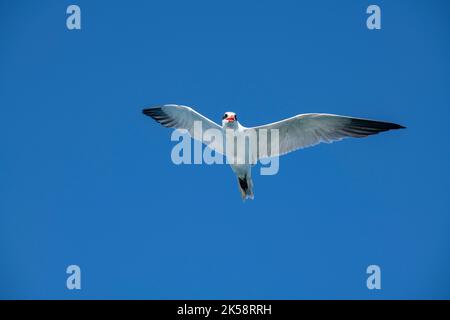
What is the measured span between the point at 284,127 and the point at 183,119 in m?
2.16

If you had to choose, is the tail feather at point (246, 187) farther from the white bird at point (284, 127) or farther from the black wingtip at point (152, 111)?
the black wingtip at point (152, 111)

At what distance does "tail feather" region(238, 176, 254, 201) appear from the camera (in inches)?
557

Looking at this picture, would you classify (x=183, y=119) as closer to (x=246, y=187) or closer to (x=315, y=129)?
(x=246, y=187)

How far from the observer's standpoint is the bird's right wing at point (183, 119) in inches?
551

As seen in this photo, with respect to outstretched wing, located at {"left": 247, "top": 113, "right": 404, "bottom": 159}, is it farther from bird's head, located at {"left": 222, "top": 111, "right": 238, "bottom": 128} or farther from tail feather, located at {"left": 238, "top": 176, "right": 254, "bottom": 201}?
tail feather, located at {"left": 238, "top": 176, "right": 254, "bottom": 201}

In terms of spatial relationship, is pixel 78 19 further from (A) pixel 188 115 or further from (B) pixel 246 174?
(B) pixel 246 174


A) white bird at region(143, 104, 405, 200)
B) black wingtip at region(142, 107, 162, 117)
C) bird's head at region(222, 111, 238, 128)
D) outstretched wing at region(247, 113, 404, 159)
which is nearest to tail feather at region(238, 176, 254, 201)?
white bird at region(143, 104, 405, 200)

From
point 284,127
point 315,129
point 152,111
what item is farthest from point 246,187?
point 152,111

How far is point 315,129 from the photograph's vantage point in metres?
13.9

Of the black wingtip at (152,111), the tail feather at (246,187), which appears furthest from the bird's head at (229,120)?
the black wingtip at (152,111)

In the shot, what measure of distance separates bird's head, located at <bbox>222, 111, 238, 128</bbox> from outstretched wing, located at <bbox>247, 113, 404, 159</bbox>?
1.44 ft

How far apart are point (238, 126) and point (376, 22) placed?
11.3 ft

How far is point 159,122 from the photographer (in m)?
14.4
